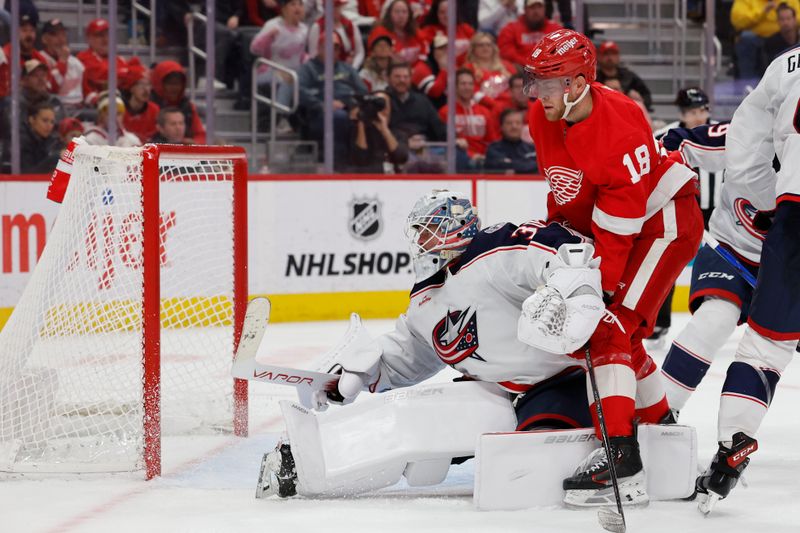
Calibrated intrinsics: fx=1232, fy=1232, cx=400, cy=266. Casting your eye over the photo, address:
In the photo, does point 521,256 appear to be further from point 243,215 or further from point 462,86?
point 462,86

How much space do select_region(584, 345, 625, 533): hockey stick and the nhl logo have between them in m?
3.73

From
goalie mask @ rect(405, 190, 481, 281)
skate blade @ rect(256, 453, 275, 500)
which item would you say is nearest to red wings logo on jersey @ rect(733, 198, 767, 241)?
goalie mask @ rect(405, 190, 481, 281)

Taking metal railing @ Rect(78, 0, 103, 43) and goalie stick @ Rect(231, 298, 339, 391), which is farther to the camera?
metal railing @ Rect(78, 0, 103, 43)

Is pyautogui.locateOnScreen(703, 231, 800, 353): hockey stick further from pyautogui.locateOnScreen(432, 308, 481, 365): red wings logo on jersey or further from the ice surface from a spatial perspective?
pyautogui.locateOnScreen(432, 308, 481, 365): red wings logo on jersey

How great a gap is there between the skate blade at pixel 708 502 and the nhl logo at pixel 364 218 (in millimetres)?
3868

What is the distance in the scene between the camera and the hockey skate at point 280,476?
2656mm

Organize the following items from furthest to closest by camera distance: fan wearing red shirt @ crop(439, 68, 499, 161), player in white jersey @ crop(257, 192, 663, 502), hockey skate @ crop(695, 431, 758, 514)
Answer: fan wearing red shirt @ crop(439, 68, 499, 161) < player in white jersey @ crop(257, 192, 663, 502) < hockey skate @ crop(695, 431, 758, 514)

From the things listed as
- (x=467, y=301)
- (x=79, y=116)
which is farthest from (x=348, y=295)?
(x=467, y=301)

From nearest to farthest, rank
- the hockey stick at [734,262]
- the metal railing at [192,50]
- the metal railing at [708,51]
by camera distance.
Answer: the hockey stick at [734,262] → the metal railing at [192,50] → the metal railing at [708,51]

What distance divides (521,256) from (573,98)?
0.38 metres

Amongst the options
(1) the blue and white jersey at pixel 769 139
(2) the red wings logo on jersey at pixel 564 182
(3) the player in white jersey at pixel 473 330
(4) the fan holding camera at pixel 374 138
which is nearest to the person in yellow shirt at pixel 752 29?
(4) the fan holding camera at pixel 374 138

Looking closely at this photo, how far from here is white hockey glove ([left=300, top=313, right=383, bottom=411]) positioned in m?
2.85

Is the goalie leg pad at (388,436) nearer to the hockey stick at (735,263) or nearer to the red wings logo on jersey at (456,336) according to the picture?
the red wings logo on jersey at (456,336)

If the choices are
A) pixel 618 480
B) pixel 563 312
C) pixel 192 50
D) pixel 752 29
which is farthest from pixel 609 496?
pixel 752 29
